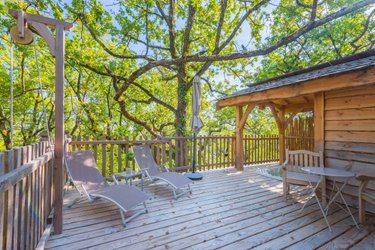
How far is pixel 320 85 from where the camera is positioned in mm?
3689

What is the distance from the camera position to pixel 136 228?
2.72m

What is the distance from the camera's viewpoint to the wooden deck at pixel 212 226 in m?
2.36

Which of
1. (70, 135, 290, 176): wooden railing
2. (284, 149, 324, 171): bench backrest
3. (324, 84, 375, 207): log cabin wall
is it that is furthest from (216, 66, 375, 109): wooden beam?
(70, 135, 290, 176): wooden railing

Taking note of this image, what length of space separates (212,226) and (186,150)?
3565 millimetres

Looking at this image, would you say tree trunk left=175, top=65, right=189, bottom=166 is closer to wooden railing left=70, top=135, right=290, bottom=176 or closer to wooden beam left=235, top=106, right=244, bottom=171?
wooden railing left=70, top=135, right=290, bottom=176

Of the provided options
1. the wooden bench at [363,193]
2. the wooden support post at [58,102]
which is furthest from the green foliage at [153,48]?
the wooden bench at [363,193]

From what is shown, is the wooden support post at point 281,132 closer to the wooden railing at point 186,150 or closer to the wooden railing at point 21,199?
the wooden railing at point 186,150

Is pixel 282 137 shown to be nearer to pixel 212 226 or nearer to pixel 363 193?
pixel 363 193

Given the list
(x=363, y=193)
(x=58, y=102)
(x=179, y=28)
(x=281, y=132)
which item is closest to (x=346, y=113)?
(x=363, y=193)

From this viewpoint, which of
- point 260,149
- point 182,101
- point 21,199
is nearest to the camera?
point 21,199

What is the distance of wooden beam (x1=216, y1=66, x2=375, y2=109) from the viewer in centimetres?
303

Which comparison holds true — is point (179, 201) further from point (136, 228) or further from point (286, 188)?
point (286, 188)

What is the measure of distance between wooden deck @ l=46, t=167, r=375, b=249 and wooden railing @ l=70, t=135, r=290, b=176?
1.31 meters

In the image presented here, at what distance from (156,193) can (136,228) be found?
1478mm
